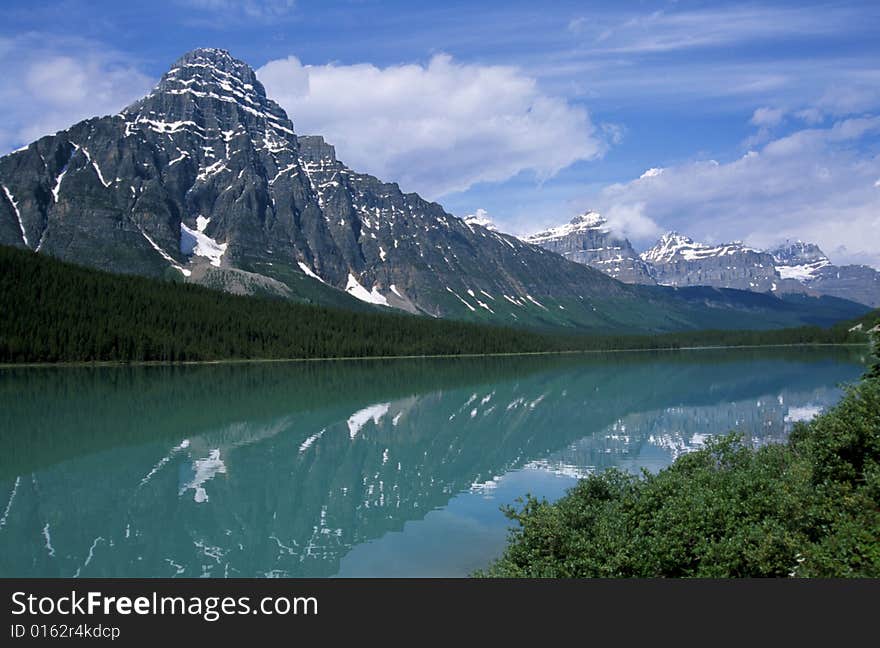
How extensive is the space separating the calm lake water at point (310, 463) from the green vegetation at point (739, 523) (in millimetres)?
5785

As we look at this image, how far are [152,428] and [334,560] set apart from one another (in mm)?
37264

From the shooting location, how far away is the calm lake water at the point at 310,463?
25625 mm

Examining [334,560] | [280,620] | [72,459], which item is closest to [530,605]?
[280,620]

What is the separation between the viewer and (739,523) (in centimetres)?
1619

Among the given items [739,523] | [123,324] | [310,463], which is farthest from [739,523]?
[123,324]

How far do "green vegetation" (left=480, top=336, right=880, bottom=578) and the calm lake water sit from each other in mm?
5785

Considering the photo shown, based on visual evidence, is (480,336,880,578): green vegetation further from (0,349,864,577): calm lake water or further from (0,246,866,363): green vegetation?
(0,246,866,363): green vegetation

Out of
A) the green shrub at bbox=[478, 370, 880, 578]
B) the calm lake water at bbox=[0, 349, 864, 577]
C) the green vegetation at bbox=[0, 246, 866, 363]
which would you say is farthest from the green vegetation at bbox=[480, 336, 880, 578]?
the green vegetation at bbox=[0, 246, 866, 363]

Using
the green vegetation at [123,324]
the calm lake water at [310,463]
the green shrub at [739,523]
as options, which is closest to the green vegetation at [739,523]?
the green shrub at [739,523]

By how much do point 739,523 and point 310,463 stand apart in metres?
31.2

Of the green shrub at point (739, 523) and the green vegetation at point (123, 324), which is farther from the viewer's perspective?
the green vegetation at point (123, 324)

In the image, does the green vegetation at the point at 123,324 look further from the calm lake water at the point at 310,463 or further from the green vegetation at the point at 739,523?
the green vegetation at the point at 739,523

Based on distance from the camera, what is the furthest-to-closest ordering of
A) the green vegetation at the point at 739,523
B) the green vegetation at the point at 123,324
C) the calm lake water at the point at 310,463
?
the green vegetation at the point at 123,324 → the calm lake water at the point at 310,463 → the green vegetation at the point at 739,523

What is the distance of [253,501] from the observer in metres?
33.4
